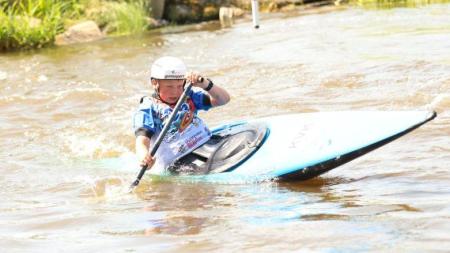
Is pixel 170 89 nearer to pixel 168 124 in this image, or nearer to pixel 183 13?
pixel 168 124

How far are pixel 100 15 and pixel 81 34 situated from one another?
1.30 metres

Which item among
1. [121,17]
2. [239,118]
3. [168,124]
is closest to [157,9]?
[121,17]

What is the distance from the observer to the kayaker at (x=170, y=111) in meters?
5.97

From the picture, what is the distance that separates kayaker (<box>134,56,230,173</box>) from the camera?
5.97 meters

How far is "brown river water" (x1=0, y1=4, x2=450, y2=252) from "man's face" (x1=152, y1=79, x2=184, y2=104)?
62cm

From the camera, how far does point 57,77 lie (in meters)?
12.6

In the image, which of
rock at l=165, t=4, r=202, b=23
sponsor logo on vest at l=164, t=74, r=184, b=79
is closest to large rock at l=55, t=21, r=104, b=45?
rock at l=165, t=4, r=202, b=23

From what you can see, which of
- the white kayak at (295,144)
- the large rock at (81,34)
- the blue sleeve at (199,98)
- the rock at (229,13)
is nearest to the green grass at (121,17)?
the large rock at (81,34)

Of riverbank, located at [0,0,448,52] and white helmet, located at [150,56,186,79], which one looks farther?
riverbank, located at [0,0,448,52]

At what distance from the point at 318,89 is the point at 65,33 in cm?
859

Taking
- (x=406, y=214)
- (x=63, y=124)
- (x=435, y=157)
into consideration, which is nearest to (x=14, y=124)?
(x=63, y=124)

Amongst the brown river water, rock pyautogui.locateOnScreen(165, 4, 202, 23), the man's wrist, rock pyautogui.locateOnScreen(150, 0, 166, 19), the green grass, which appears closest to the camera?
the brown river water

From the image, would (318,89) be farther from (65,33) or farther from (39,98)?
(65,33)

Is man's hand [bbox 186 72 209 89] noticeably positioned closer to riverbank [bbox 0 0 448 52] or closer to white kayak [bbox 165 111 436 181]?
white kayak [bbox 165 111 436 181]
